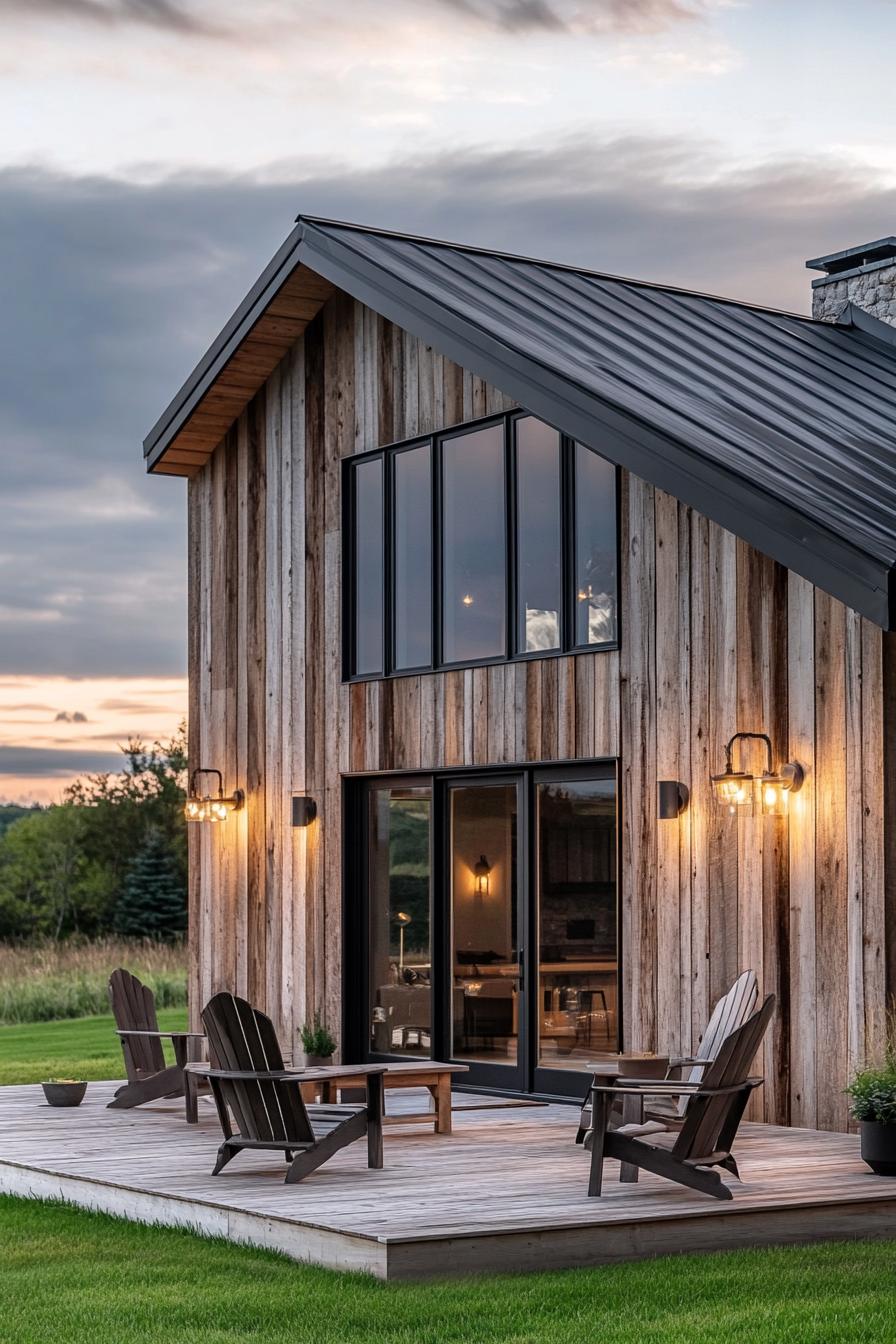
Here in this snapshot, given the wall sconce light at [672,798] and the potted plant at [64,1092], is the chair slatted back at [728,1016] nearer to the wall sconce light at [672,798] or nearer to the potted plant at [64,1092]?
the wall sconce light at [672,798]

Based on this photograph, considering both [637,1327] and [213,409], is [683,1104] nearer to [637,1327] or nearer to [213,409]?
[637,1327]

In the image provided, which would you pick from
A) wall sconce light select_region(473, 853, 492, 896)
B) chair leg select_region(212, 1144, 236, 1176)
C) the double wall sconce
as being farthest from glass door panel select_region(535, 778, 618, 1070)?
chair leg select_region(212, 1144, 236, 1176)

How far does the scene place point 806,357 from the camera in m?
13.0

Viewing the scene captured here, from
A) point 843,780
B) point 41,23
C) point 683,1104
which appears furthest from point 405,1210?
point 41,23

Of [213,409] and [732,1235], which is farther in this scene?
[213,409]

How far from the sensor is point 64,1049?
1753cm

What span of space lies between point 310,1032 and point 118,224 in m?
16.9

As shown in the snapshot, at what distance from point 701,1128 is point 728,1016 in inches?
50.9

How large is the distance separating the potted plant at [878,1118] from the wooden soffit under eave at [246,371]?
24.7ft

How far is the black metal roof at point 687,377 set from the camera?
357 inches

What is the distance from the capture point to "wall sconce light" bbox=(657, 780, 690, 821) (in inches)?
403

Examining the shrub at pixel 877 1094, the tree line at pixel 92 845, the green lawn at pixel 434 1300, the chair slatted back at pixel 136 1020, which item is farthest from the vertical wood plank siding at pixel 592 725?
the tree line at pixel 92 845

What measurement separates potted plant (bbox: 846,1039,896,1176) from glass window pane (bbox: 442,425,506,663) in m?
4.29

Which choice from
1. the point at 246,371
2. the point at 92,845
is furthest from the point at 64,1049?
the point at 92,845
